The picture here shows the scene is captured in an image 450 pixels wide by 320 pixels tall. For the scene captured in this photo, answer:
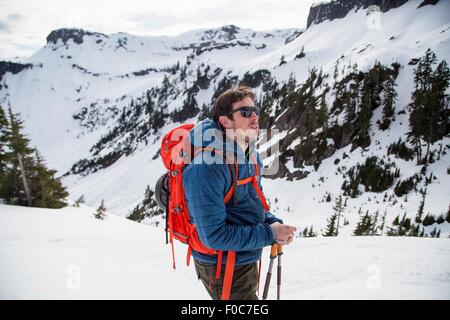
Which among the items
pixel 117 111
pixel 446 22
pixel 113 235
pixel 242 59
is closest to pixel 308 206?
pixel 113 235

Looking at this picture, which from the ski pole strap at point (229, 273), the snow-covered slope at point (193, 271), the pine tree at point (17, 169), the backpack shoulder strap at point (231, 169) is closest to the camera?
the backpack shoulder strap at point (231, 169)

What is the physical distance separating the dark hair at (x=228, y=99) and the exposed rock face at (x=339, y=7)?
9325 centimetres

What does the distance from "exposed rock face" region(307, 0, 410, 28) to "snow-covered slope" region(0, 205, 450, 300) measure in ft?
297

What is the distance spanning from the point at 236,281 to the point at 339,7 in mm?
118067

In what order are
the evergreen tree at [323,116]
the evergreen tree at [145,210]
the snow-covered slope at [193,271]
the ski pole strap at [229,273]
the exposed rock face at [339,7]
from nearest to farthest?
the ski pole strap at [229,273]
the snow-covered slope at [193,271]
the evergreen tree at [323,116]
the evergreen tree at [145,210]
the exposed rock face at [339,7]

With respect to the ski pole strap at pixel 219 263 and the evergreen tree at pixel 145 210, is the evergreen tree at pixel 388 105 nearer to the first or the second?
the evergreen tree at pixel 145 210

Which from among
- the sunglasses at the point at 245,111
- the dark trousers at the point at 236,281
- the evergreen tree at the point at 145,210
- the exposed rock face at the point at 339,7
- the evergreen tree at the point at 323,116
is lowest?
the evergreen tree at the point at 145,210

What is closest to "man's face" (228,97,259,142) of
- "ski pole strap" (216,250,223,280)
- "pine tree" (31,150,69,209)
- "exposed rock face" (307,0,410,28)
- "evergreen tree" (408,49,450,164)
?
"ski pole strap" (216,250,223,280)

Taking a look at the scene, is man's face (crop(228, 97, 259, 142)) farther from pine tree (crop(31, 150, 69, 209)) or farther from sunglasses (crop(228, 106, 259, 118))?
pine tree (crop(31, 150, 69, 209))

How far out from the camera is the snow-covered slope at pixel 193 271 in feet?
13.3

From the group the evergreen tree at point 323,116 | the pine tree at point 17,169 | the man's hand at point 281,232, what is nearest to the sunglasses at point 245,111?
the man's hand at point 281,232

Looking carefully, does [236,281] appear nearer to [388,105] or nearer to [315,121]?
[388,105]

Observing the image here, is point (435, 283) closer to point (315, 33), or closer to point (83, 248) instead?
point (83, 248)
